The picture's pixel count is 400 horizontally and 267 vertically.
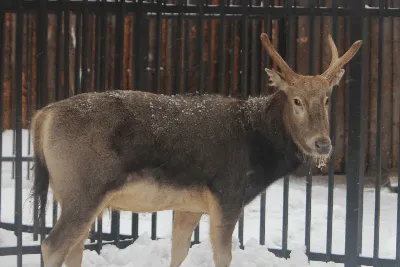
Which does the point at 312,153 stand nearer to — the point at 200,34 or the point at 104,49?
the point at 200,34

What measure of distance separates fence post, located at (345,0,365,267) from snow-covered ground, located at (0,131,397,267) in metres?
0.47

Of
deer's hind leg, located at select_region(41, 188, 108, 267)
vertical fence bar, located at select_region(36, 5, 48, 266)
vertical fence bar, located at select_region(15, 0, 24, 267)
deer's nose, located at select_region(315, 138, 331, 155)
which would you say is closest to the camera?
deer's hind leg, located at select_region(41, 188, 108, 267)

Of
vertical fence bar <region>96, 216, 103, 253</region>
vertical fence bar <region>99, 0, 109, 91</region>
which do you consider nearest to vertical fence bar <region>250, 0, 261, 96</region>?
vertical fence bar <region>99, 0, 109, 91</region>

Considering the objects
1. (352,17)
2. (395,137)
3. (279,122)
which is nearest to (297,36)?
(395,137)

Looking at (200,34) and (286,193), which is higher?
(200,34)

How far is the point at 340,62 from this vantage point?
23.5ft

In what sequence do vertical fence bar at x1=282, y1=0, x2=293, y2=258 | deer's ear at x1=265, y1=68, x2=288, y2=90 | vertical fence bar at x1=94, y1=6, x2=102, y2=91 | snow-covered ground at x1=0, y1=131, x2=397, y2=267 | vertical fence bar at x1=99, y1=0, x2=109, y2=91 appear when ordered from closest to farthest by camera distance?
deer's ear at x1=265, y1=68, x2=288, y2=90 → snow-covered ground at x1=0, y1=131, x2=397, y2=267 → vertical fence bar at x1=282, y1=0, x2=293, y2=258 → vertical fence bar at x1=99, y1=0, x2=109, y2=91 → vertical fence bar at x1=94, y1=6, x2=102, y2=91

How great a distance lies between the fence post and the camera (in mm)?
7809

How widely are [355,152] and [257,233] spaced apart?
2.56m

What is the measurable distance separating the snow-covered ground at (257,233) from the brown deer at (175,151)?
64cm

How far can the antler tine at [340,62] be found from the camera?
278 inches

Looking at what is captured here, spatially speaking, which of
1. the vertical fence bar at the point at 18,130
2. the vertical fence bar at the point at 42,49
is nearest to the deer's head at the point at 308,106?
the vertical fence bar at the point at 42,49

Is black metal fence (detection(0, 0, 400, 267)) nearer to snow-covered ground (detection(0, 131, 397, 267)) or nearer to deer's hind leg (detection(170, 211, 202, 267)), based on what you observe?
snow-covered ground (detection(0, 131, 397, 267))

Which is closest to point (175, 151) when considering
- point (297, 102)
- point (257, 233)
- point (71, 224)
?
point (71, 224)
